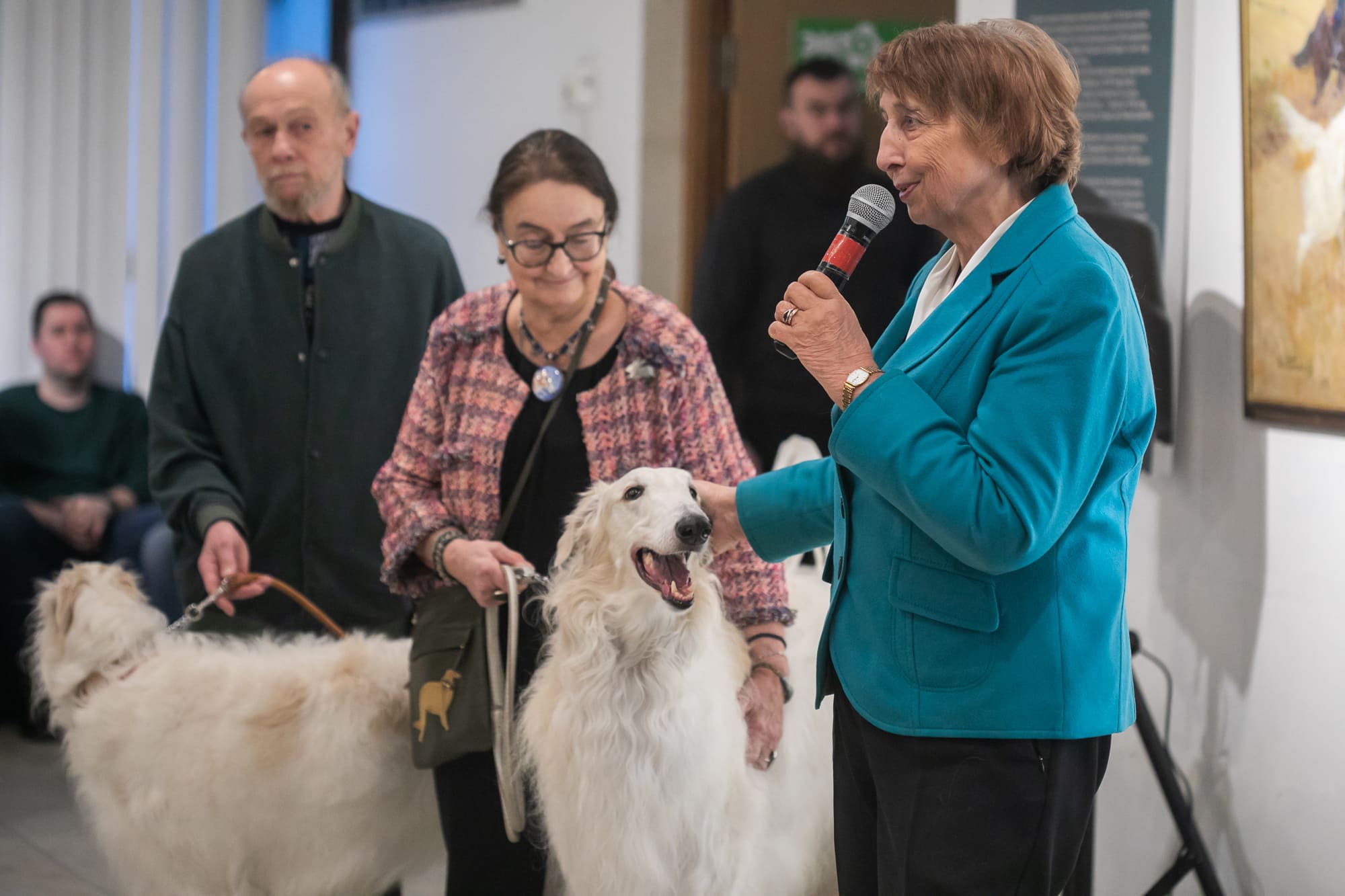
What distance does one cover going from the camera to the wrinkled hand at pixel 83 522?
425cm

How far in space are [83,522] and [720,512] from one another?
3.37 m

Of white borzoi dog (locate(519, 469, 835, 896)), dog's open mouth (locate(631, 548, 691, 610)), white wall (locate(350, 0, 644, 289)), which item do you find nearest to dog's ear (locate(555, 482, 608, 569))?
white borzoi dog (locate(519, 469, 835, 896))

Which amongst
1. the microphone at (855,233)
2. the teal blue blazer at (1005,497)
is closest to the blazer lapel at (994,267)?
the teal blue blazer at (1005,497)

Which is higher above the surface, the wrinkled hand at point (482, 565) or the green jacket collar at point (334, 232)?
the green jacket collar at point (334, 232)

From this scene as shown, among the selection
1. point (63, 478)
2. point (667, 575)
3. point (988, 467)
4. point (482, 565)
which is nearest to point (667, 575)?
point (667, 575)

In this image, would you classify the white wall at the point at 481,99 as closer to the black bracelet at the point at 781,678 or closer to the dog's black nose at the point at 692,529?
the black bracelet at the point at 781,678

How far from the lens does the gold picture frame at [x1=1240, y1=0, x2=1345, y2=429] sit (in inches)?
82.2

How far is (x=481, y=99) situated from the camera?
4.48 metres

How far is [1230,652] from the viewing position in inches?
95.2

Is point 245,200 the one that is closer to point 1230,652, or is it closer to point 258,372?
point 258,372

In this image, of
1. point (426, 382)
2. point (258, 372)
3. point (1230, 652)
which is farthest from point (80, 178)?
point (1230, 652)

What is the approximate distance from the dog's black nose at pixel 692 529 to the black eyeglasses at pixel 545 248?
1.68 ft

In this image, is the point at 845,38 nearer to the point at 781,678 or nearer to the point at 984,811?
the point at 781,678

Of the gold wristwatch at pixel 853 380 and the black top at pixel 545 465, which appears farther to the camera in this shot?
the black top at pixel 545 465
